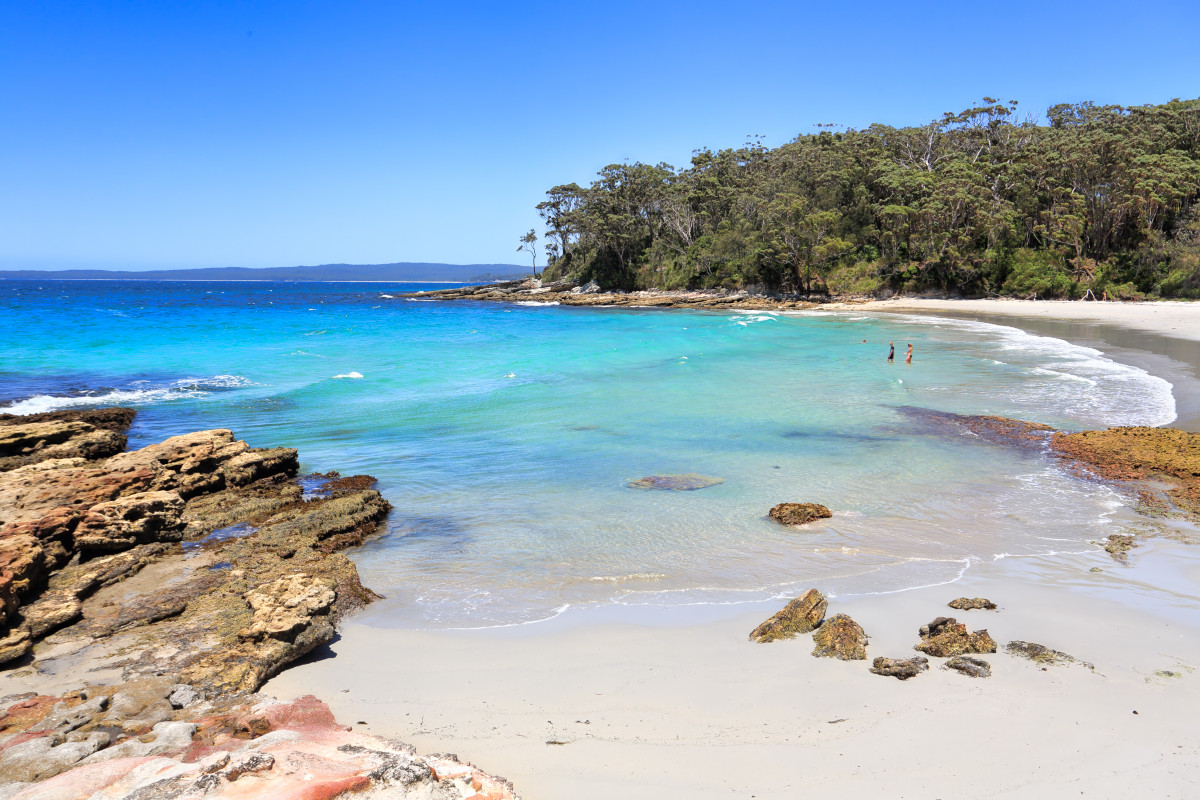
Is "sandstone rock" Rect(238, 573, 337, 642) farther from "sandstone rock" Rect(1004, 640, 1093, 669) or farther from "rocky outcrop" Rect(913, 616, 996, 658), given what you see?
"sandstone rock" Rect(1004, 640, 1093, 669)

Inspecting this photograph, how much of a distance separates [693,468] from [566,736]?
27.3ft

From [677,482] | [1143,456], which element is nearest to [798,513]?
[677,482]

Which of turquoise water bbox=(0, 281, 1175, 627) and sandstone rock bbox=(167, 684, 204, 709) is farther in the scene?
turquoise water bbox=(0, 281, 1175, 627)

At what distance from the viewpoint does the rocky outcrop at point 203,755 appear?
3.50m

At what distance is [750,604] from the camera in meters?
7.04

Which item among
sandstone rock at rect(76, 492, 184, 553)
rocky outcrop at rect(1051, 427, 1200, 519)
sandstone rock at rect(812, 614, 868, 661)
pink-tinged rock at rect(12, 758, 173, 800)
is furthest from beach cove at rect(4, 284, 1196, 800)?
sandstone rock at rect(76, 492, 184, 553)

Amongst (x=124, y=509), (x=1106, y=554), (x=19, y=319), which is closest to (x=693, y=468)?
(x=1106, y=554)

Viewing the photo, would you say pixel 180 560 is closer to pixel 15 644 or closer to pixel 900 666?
pixel 15 644

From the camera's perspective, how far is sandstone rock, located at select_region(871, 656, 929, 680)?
5.39m

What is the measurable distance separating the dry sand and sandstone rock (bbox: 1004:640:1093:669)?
0.12 metres

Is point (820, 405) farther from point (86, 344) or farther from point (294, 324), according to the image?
point (294, 324)

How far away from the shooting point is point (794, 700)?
513 centimetres

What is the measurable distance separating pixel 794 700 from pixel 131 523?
841cm

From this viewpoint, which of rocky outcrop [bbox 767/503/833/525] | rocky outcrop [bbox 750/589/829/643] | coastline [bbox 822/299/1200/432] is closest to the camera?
rocky outcrop [bbox 750/589/829/643]
